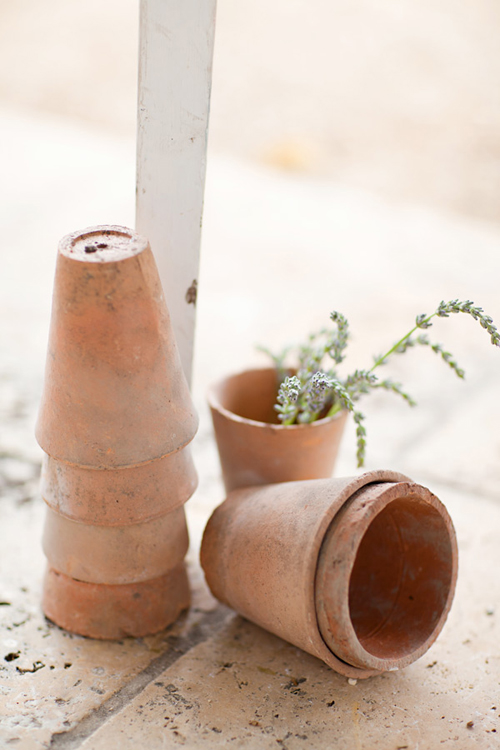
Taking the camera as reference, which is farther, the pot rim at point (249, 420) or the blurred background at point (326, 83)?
the blurred background at point (326, 83)

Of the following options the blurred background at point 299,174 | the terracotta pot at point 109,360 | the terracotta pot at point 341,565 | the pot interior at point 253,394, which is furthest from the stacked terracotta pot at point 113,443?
the blurred background at point 299,174

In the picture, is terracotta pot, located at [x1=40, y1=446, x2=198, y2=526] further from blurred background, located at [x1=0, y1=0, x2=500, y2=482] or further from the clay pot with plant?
blurred background, located at [x1=0, y1=0, x2=500, y2=482]

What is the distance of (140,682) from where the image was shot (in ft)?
4.38

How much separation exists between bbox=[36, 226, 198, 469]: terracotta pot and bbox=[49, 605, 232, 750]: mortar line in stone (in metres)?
0.40

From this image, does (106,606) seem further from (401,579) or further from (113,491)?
(401,579)

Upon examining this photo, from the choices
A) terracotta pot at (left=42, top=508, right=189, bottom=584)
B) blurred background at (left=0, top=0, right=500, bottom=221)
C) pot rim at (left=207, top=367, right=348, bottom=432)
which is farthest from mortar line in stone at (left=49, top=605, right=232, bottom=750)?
blurred background at (left=0, top=0, right=500, bottom=221)

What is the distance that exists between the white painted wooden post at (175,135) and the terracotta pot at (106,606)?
523mm

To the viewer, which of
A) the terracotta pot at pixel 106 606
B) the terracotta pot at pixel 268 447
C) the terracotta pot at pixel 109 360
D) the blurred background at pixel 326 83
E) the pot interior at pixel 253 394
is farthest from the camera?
the blurred background at pixel 326 83

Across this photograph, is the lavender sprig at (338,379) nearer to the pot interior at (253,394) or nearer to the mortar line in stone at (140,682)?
the pot interior at (253,394)

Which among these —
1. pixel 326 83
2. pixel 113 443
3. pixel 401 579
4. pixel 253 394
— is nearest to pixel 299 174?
pixel 326 83

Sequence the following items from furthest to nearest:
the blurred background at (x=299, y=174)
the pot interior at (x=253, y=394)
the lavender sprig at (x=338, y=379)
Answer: the blurred background at (x=299, y=174) → the pot interior at (x=253, y=394) → the lavender sprig at (x=338, y=379)

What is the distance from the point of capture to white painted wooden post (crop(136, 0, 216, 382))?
1270 mm

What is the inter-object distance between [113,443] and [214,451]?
2.83ft

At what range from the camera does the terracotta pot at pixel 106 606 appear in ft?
4.69
